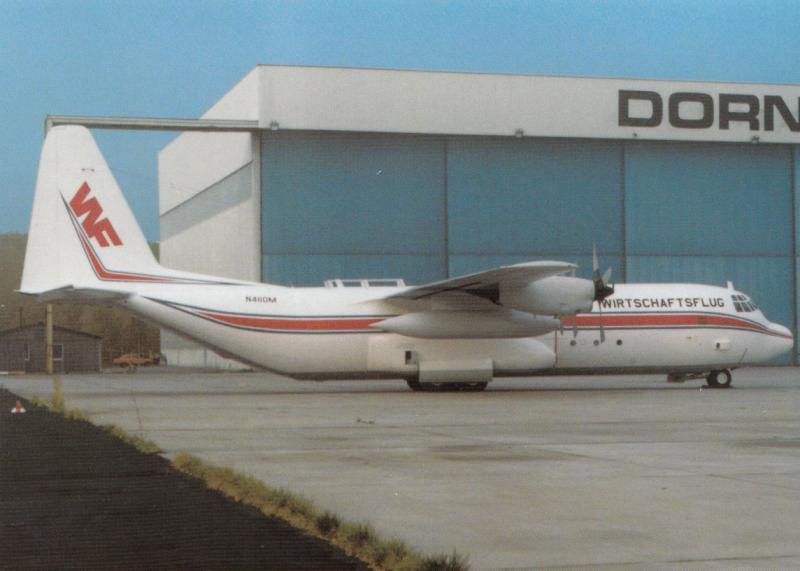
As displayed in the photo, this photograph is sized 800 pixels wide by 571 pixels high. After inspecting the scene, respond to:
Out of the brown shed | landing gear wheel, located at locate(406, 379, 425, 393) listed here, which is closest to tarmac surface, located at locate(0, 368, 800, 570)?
landing gear wheel, located at locate(406, 379, 425, 393)

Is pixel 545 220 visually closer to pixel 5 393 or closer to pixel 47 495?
pixel 5 393

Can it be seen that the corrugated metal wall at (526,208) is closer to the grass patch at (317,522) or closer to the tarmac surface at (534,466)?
the tarmac surface at (534,466)

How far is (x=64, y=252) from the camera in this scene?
97.8 feet

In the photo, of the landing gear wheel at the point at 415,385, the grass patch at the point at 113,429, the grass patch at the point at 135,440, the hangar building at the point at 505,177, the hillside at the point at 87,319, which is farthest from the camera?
the hillside at the point at 87,319

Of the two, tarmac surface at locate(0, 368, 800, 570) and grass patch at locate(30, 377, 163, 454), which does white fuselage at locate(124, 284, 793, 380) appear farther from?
grass patch at locate(30, 377, 163, 454)

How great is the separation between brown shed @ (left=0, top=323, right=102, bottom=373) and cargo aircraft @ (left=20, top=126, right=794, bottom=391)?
36540mm

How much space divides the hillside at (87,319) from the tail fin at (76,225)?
1705 inches

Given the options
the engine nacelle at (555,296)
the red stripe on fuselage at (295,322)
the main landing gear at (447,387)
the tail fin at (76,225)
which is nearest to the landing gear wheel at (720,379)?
the engine nacelle at (555,296)

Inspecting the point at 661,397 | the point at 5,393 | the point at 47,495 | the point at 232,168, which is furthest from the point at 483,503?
the point at 232,168

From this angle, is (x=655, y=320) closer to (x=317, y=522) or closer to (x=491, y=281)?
(x=491, y=281)

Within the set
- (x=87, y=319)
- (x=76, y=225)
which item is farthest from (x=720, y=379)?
(x=87, y=319)

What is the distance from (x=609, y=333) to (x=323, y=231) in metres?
22.3

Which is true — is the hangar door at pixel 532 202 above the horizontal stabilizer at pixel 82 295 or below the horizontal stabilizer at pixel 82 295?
above

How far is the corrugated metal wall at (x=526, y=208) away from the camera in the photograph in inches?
2035
